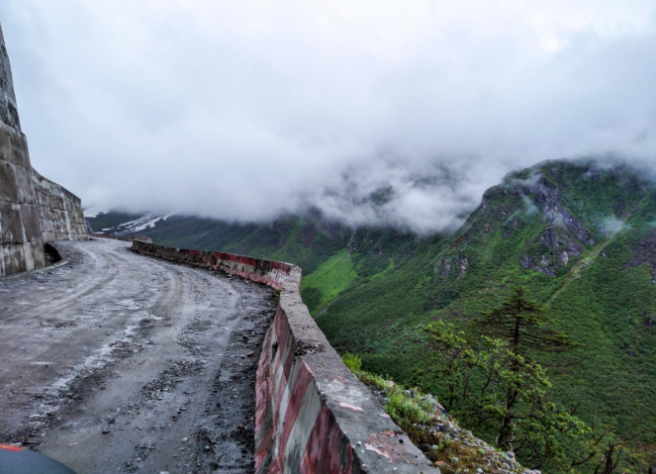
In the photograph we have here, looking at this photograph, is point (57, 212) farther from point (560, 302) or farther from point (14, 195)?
point (560, 302)

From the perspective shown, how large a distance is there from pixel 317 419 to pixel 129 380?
378 centimetres

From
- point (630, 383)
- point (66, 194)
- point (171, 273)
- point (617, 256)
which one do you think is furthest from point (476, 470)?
point (617, 256)

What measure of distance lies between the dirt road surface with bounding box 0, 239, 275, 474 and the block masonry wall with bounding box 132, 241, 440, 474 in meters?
0.40

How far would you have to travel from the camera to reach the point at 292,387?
3838mm

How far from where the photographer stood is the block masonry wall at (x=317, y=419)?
2422 millimetres

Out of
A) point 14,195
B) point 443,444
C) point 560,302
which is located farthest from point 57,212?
point 560,302

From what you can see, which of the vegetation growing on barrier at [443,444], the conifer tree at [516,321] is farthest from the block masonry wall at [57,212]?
the conifer tree at [516,321]

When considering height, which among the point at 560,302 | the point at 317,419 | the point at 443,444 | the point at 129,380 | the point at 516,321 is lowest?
the point at 560,302

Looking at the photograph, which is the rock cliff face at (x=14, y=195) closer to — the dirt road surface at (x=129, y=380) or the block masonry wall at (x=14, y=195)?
the block masonry wall at (x=14, y=195)

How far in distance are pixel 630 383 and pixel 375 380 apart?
11439cm

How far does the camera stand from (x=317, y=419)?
2.91 metres

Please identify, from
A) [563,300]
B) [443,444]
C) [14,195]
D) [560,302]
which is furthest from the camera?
[563,300]

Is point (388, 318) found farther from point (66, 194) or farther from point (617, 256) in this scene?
point (66, 194)

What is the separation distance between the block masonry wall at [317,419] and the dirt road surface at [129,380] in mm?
402
